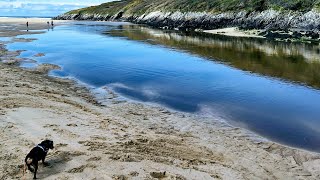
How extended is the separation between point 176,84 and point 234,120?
10179 millimetres

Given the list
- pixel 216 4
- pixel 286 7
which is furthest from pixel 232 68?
pixel 216 4

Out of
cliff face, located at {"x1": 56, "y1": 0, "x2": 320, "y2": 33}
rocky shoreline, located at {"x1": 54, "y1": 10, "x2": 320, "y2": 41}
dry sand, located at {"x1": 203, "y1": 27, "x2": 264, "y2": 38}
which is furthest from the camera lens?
cliff face, located at {"x1": 56, "y1": 0, "x2": 320, "y2": 33}

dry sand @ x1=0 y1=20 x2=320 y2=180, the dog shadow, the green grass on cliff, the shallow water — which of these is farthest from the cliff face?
the dog shadow

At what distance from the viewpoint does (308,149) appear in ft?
56.3

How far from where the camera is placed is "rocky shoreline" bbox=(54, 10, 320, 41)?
7457 cm

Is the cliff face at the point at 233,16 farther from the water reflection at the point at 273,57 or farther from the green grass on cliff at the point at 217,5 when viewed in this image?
the water reflection at the point at 273,57

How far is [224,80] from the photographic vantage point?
32781 mm

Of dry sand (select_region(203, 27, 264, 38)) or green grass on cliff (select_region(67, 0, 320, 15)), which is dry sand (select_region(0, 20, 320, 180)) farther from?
green grass on cliff (select_region(67, 0, 320, 15))

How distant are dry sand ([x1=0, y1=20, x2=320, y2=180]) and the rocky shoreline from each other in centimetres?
5421

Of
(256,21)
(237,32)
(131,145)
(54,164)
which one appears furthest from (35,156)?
(256,21)

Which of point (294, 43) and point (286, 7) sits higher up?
point (286, 7)

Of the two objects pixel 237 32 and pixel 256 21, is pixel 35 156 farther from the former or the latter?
pixel 256 21

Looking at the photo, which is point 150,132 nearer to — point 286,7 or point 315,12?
point 315,12

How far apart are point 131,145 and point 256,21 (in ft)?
264
